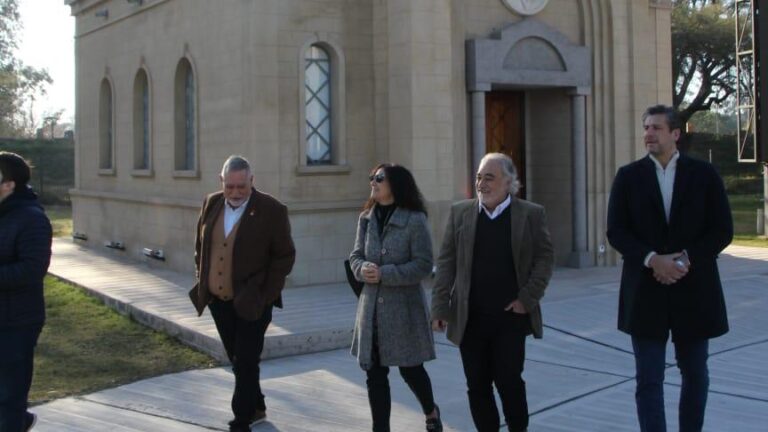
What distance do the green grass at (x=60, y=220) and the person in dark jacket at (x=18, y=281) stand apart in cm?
1776

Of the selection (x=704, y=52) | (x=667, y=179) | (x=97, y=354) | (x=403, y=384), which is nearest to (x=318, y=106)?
(x=97, y=354)

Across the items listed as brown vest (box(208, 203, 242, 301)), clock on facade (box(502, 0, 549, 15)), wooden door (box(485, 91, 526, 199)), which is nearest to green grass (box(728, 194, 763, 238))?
wooden door (box(485, 91, 526, 199))

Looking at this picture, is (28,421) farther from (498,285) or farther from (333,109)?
(333,109)

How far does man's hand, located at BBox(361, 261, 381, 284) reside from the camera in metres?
6.10

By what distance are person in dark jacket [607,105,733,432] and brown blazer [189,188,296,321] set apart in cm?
239

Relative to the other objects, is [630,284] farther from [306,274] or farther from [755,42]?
[755,42]

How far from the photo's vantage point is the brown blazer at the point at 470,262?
5820 mm

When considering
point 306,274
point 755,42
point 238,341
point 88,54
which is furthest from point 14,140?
point 238,341

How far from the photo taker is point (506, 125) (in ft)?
51.5

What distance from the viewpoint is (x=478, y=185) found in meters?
5.89

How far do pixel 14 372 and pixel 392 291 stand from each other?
7.80 feet

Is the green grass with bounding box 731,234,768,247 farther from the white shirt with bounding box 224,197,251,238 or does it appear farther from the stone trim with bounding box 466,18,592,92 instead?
the white shirt with bounding box 224,197,251,238

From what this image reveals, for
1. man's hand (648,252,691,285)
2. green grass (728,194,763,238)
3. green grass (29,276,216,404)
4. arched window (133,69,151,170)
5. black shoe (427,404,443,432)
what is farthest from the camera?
green grass (728,194,763,238)

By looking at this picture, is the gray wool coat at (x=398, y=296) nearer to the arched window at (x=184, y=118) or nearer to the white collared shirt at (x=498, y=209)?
the white collared shirt at (x=498, y=209)
